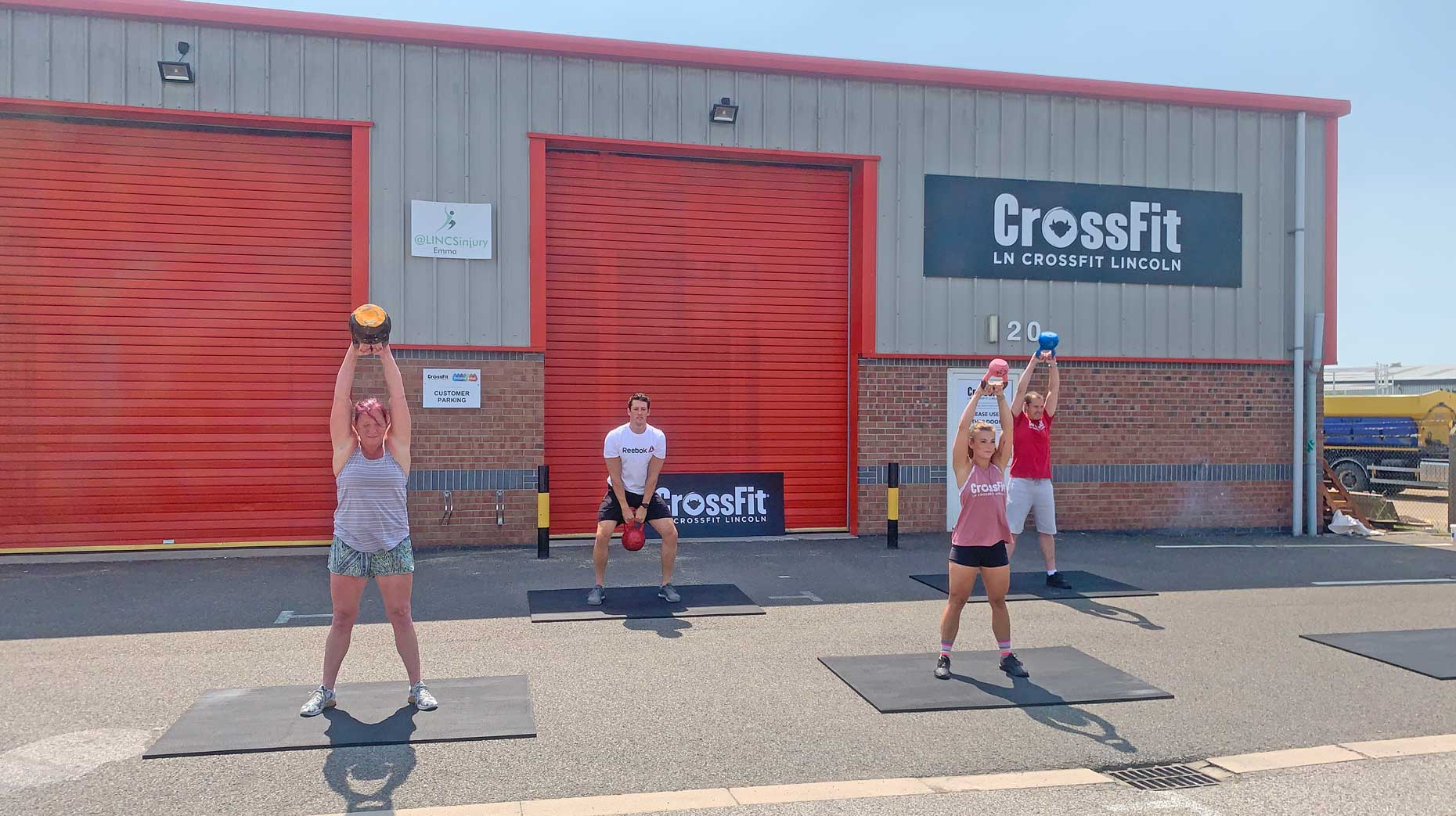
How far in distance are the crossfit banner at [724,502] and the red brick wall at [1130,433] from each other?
1178mm

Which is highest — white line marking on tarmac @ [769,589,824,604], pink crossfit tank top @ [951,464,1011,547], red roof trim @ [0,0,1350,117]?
red roof trim @ [0,0,1350,117]

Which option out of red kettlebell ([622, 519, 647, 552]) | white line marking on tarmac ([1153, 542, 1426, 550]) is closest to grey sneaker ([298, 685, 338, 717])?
red kettlebell ([622, 519, 647, 552])

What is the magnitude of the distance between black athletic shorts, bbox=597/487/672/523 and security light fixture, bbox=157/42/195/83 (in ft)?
23.5

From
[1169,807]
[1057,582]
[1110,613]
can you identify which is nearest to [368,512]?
[1169,807]

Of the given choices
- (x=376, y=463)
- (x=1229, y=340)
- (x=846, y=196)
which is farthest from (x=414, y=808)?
(x=1229, y=340)

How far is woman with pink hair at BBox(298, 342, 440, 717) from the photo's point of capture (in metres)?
5.26

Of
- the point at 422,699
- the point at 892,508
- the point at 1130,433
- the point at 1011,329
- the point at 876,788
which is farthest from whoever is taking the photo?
the point at 1130,433

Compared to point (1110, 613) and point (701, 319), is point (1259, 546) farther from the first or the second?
point (701, 319)

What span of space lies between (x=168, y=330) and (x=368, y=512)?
806 centimetres

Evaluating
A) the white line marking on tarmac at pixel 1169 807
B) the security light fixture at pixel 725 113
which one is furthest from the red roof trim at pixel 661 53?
the white line marking on tarmac at pixel 1169 807

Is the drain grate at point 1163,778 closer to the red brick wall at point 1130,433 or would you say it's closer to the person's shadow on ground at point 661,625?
the person's shadow on ground at point 661,625

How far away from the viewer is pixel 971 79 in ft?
44.5

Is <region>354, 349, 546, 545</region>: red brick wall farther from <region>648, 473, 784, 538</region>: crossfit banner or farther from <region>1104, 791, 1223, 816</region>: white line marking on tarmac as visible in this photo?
<region>1104, 791, 1223, 816</region>: white line marking on tarmac

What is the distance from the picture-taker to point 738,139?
13023mm
